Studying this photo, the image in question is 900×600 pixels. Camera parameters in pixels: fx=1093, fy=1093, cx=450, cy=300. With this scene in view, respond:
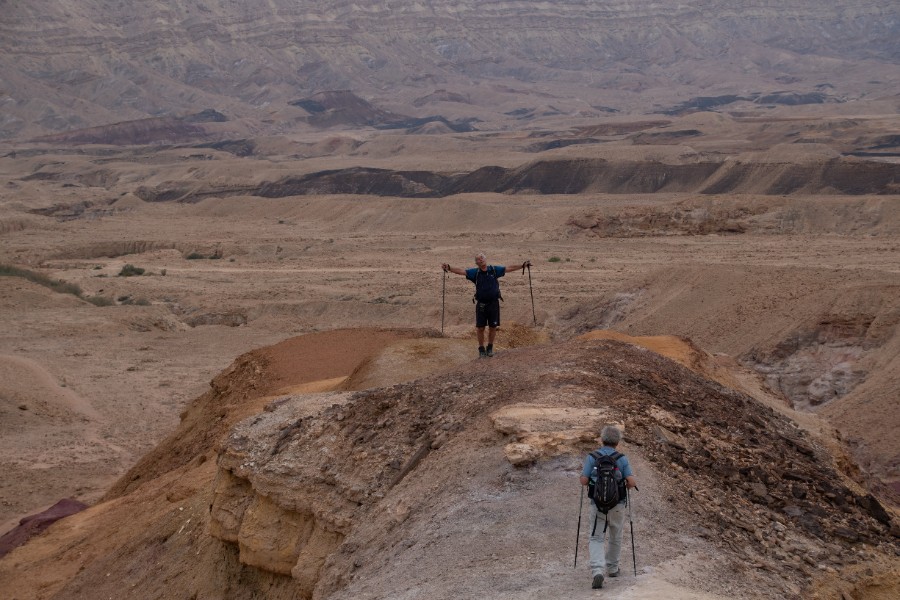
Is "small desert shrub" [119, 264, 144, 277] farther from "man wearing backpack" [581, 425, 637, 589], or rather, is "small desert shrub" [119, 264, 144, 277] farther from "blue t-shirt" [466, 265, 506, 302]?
"man wearing backpack" [581, 425, 637, 589]

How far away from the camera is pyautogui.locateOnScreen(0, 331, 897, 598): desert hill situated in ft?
22.2

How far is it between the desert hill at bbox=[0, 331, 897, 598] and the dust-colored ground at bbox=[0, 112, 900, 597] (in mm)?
2672

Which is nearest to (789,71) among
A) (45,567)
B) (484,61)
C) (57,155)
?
(484,61)

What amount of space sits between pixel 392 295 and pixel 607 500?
30.5 meters

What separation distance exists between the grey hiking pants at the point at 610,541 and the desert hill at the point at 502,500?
0.13 metres

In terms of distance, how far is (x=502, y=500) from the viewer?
7465 millimetres

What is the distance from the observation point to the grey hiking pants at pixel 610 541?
6.38m

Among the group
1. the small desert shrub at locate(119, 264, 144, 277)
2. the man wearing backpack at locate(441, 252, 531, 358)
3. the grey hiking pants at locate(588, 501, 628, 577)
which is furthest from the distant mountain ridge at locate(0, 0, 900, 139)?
the grey hiking pants at locate(588, 501, 628, 577)

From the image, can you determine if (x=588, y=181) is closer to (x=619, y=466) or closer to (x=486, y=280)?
(x=486, y=280)

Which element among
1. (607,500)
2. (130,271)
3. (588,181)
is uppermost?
(588,181)

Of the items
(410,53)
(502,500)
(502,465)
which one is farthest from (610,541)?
(410,53)

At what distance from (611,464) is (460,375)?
3825 mm

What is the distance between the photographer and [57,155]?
109 m

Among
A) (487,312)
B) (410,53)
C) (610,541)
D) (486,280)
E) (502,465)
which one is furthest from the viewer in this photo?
(410,53)
